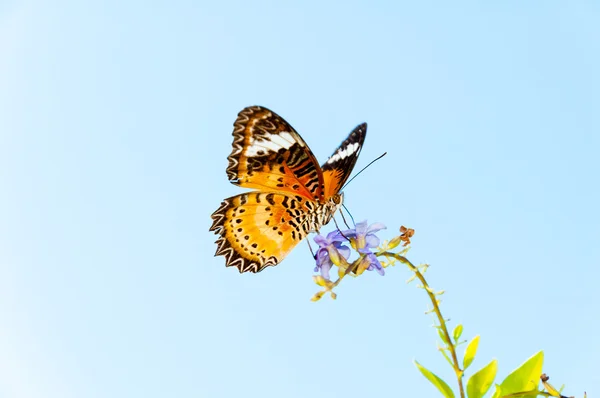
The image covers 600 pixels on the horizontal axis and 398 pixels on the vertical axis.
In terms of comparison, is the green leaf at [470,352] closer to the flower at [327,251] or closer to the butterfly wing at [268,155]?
the flower at [327,251]

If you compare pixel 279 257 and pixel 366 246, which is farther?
pixel 279 257

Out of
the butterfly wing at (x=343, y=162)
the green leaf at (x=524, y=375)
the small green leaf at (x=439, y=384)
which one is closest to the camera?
the small green leaf at (x=439, y=384)

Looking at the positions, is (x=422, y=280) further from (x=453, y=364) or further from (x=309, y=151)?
(x=309, y=151)

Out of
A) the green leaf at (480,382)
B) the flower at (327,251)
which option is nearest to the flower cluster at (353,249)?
the flower at (327,251)

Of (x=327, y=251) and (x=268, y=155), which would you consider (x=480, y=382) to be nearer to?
(x=327, y=251)

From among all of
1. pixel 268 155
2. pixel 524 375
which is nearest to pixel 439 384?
pixel 524 375

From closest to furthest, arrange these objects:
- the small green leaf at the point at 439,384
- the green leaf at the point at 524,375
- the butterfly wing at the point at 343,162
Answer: the small green leaf at the point at 439,384
the green leaf at the point at 524,375
the butterfly wing at the point at 343,162

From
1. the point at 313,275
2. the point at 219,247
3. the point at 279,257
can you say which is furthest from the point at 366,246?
the point at 219,247
